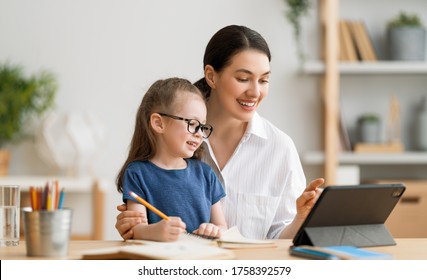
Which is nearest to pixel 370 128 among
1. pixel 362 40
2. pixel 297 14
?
pixel 362 40

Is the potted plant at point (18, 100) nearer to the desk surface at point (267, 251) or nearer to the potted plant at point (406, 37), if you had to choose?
the potted plant at point (406, 37)

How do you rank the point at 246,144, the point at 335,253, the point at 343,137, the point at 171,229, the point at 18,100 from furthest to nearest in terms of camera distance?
the point at 343,137
the point at 18,100
the point at 246,144
the point at 171,229
the point at 335,253

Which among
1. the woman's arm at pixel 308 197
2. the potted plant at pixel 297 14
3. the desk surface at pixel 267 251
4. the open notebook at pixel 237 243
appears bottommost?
the desk surface at pixel 267 251

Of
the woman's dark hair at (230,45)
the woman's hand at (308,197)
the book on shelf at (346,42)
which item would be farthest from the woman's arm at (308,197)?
the book on shelf at (346,42)

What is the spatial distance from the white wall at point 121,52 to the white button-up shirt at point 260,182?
214 centimetres

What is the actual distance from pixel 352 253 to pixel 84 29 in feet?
10.5

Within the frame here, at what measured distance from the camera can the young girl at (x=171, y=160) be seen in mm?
1631

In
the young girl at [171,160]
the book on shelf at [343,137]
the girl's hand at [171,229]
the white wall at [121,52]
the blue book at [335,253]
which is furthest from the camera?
the white wall at [121,52]

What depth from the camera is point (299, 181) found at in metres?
1.99

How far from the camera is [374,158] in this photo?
396 cm

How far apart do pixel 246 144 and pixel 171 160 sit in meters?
0.38

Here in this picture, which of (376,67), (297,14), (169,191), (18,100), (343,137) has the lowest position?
(169,191)

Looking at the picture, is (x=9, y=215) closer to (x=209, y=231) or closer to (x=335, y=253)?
(x=209, y=231)

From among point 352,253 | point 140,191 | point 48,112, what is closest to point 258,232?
point 140,191
